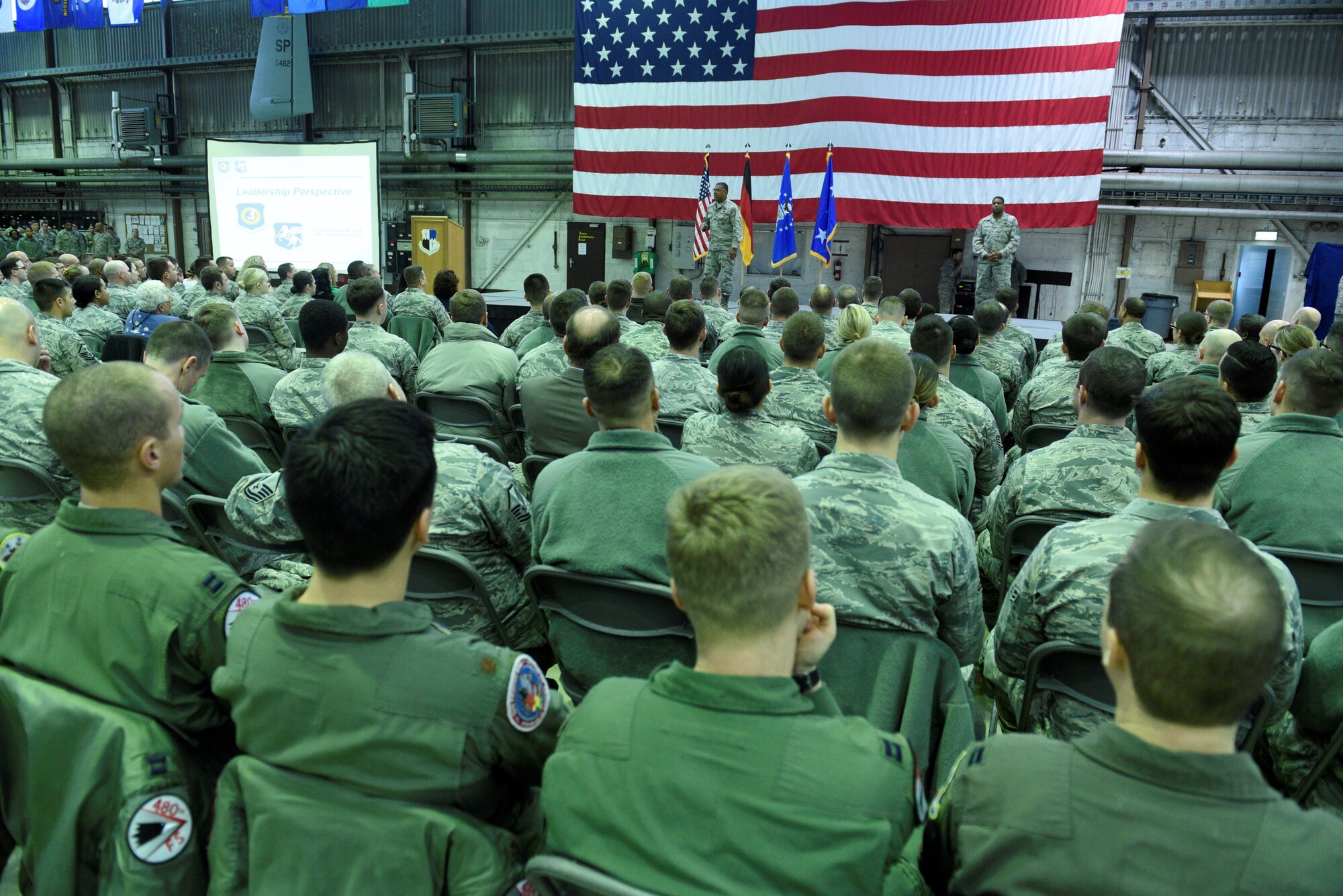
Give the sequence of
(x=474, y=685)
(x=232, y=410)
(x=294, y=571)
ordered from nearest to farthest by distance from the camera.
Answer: (x=474, y=685), (x=294, y=571), (x=232, y=410)

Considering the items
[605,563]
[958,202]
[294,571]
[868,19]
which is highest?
[868,19]

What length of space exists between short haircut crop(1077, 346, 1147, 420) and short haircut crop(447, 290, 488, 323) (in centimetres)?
334

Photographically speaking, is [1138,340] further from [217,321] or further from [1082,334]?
[217,321]

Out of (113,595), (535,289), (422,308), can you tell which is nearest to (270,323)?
(422,308)

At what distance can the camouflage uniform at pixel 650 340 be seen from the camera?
530 cm

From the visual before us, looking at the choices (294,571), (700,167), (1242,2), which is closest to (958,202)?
(700,167)

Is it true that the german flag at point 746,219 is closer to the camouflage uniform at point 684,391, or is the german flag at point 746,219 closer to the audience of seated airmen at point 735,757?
the camouflage uniform at point 684,391

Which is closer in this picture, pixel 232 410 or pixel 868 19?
pixel 232 410

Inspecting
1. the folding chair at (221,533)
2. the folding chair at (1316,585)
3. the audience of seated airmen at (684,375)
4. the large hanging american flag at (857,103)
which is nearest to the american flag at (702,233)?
the large hanging american flag at (857,103)

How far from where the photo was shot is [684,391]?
3.75m

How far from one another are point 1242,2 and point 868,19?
4.45m

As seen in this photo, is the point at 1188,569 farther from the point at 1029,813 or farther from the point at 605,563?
the point at 605,563

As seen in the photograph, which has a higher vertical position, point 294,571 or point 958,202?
point 958,202

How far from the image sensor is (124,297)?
7.65m
